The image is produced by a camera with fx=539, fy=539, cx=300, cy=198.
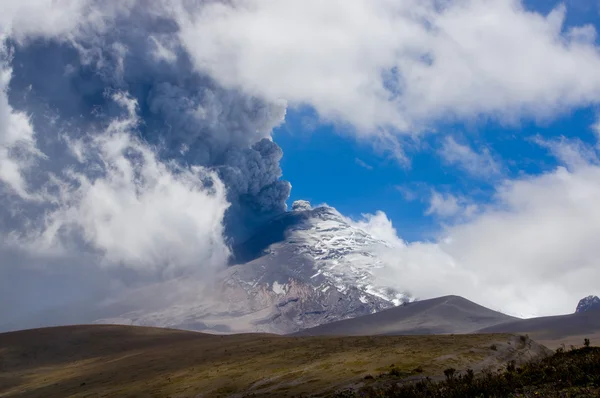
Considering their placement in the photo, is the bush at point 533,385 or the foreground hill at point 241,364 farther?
the foreground hill at point 241,364

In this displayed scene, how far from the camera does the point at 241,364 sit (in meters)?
56.9

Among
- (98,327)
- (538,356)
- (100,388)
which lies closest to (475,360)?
(538,356)

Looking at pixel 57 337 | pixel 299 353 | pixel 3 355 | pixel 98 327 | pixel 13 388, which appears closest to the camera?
pixel 299 353

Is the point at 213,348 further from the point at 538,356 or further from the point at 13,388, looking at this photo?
the point at 538,356

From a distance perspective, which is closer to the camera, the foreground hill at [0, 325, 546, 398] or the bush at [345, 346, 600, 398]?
the bush at [345, 346, 600, 398]

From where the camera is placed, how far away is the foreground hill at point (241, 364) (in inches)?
1673

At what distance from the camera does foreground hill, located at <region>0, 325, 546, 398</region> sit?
42.5 metres

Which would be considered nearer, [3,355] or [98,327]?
[3,355]

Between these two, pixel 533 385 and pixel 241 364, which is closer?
pixel 533 385

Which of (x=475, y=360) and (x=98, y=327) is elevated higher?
(x=98, y=327)

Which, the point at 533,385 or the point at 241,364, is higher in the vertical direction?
the point at 241,364

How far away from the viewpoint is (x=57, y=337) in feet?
352

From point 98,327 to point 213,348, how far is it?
53172 millimetres

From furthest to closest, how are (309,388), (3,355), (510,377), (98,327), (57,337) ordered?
(98,327) < (57,337) < (3,355) < (309,388) < (510,377)
